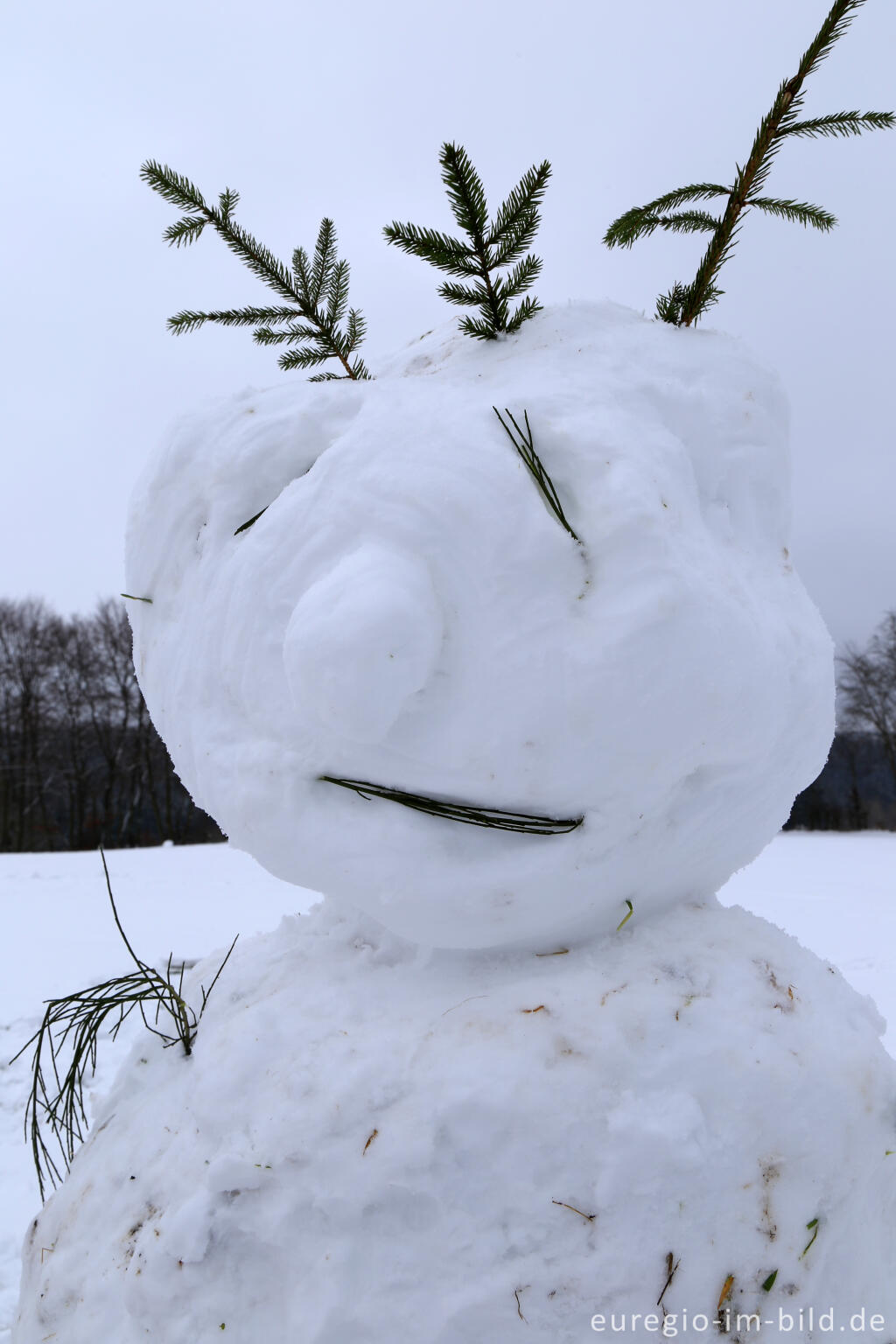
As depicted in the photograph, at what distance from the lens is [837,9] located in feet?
4.82

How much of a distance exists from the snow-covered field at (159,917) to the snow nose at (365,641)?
213cm

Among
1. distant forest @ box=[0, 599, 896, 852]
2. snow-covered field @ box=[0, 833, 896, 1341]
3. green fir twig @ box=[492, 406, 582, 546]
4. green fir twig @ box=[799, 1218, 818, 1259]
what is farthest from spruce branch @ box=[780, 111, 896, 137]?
distant forest @ box=[0, 599, 896, 852]

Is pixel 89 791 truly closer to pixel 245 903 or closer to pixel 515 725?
pixel 245 903

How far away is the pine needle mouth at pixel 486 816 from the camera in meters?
1.32

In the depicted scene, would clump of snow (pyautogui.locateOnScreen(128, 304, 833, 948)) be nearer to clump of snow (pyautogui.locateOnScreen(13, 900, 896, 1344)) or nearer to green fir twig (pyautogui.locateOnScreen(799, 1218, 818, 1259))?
clump of snow (pyautogui.locateOnScreen(13, 900, 896, 1344))

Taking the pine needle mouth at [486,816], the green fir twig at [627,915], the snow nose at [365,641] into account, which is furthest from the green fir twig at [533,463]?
the green fir twig at [627,915]

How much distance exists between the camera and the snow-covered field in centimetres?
363

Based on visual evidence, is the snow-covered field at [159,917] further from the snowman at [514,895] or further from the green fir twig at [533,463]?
the green fir twig at [533,463]

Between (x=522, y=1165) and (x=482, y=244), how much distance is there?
1623 mm

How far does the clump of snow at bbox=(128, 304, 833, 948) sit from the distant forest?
707 inches

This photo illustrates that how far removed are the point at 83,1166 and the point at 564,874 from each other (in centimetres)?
128

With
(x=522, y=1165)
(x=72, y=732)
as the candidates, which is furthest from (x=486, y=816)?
(x=72, y=732)

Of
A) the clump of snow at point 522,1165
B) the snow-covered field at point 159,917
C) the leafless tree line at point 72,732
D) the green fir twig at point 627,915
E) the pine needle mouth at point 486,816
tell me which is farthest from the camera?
the leafless tree line at point 72,732

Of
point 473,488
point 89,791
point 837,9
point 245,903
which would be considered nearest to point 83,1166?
point 473,488
